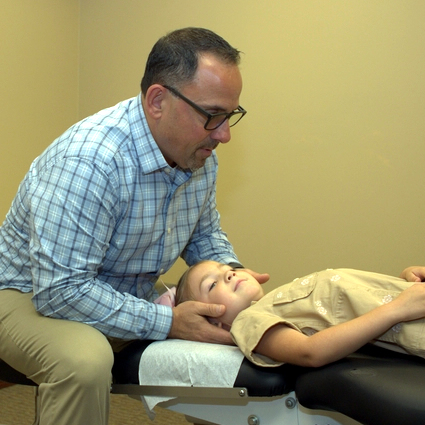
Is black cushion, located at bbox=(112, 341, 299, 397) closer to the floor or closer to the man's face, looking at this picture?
the man's face

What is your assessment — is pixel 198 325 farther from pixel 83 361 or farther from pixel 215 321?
pixel 83 361

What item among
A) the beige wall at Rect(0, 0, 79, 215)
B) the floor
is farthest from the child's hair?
the beige wall at Rect(0, 0, 79, 215)

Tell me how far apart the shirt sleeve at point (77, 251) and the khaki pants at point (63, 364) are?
0.06m

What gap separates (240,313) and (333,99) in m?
1.50

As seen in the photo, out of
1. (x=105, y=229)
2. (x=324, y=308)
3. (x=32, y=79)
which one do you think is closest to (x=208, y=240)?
(x=105, y=229)

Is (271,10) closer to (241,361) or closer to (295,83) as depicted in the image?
(295,83)

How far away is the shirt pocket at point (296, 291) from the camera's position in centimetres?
154

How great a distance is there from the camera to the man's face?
63.4 inches

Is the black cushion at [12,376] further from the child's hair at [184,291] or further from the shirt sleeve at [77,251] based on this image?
the child's hair at [184,291]

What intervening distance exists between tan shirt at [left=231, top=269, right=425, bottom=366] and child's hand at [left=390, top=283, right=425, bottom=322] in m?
0.05

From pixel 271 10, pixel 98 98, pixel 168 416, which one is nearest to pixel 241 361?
pixel 168 416

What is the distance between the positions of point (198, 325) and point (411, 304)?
Result: 58 cm

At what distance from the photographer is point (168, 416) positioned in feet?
8.66

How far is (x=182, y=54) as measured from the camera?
64.5 inches
